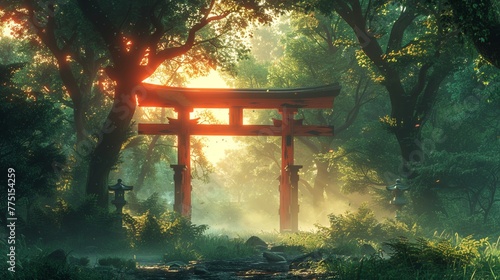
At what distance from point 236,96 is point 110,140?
5969mm

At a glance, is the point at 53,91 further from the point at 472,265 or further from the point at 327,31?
the point at 472,265

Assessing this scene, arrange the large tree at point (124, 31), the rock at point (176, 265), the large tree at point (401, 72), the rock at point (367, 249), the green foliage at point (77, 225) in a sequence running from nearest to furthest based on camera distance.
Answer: the rock at point (176, 265), the rock at point (367, 249), the green foliage at point (77, 225), the large tree at point (124, 31), the large tree at point (401, 72)

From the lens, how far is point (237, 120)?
27.1m

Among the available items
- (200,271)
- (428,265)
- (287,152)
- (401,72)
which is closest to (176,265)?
(200,271)

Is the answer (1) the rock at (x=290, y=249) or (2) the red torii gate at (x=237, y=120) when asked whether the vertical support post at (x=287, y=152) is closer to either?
(2) the red torii gate at (x=237, y=120)

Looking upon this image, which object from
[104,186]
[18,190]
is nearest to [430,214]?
[104,186]

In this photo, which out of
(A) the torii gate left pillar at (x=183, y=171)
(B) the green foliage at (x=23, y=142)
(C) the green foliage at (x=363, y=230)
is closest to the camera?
(B) the green foliage at (x=23, y=142)

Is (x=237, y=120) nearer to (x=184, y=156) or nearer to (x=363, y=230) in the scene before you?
(x=184, y=156)

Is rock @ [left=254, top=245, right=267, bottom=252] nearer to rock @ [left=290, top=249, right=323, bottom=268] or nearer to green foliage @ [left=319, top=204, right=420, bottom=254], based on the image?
green foliage @ [left=319, top=204, right=420, bottom=254]

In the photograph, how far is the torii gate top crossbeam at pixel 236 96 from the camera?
86.1ft

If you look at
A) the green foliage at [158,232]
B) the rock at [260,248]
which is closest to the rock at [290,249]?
the rock at [260,248]

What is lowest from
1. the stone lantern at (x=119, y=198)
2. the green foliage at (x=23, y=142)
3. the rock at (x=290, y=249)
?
the rock at (x=290, y=249)

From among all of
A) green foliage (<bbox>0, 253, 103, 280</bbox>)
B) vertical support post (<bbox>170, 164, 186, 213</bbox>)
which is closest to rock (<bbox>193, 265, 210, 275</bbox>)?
green foliage (<bbox>0, 253, 103, 280</bbox>)

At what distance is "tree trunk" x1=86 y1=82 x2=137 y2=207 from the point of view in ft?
74.4
